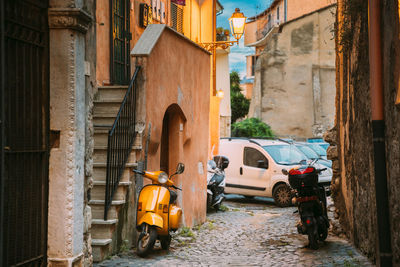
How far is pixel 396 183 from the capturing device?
17.7 ft

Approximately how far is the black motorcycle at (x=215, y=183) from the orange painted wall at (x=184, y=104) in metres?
1.50

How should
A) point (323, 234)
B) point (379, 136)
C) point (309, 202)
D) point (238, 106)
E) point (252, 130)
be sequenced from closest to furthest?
point (379, 136)
point (309, 202)
point (323, 234)
point (252, 130)
point (238, 106)

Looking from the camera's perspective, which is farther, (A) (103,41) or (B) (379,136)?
(A) (103,41)

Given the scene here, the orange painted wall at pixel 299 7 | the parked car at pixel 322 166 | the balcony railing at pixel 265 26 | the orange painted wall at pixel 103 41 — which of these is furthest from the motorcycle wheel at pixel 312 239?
the balcony railing at pixel 265 26

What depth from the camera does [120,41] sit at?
12422 mm

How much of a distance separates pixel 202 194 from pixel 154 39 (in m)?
4.18

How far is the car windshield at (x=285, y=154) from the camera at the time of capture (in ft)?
50.5

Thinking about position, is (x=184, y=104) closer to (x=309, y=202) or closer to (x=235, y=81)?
(x=309, y=202)

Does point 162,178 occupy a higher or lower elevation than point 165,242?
higher

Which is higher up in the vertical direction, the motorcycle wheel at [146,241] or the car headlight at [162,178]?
the car headlight at [162,178]

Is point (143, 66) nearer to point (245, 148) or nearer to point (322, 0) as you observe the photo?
point (245, 148)

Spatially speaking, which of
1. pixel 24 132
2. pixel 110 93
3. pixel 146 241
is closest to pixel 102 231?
pixel 146 241

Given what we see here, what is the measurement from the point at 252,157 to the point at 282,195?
1.51 meters

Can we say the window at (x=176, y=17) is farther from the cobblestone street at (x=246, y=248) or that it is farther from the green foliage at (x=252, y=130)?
the green foliage at (x=252, y=130)
